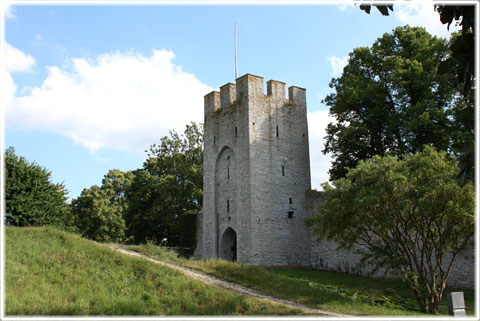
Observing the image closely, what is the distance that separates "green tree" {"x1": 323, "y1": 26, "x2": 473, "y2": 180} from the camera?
20.4 m

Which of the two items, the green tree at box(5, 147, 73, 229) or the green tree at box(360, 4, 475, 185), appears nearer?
the green tree at box(360, 4, 475, 185)

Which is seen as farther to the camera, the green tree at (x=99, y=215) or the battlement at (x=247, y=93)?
the green tree at (x=99, y=215)

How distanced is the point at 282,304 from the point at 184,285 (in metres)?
2.67

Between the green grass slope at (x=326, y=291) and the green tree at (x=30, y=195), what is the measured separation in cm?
545

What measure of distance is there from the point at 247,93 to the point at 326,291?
13607 mm

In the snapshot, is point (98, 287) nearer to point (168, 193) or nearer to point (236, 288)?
point (236, 288)

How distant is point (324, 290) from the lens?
42.6 feet

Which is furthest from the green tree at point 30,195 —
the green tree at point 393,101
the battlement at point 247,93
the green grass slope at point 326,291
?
the green tree at point 393,101

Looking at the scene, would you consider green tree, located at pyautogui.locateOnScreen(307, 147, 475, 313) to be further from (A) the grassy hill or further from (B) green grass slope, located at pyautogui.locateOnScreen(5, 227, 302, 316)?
(B) green grass slope, located at pyautogui.locateOnScreen(5, 227, 302, 316)

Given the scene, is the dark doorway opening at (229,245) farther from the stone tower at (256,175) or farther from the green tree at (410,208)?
the green tree at (410,208)

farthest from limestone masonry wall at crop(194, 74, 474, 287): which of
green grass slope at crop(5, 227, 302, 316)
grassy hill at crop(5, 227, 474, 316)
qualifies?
green grass slope at crop(5, 227, 302, 316)

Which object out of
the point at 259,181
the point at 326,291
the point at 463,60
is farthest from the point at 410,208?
the point at 259,181

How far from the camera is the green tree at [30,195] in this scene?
17.9 m

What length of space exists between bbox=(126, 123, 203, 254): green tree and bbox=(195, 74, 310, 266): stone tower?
3.73 meters
